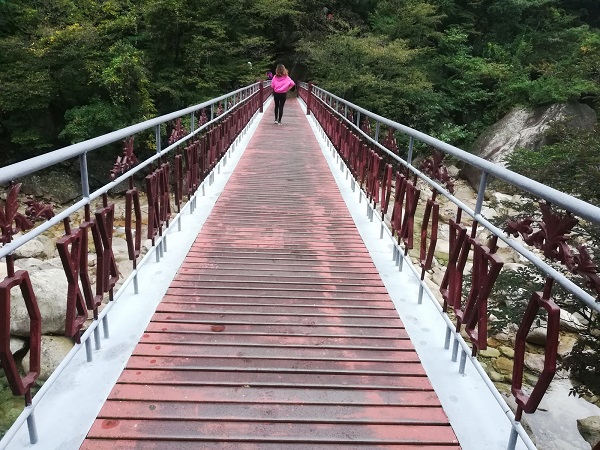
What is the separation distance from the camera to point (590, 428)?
5988 millimetres

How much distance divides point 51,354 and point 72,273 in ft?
17.7

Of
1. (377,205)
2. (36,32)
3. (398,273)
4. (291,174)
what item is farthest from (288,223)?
(36,32)

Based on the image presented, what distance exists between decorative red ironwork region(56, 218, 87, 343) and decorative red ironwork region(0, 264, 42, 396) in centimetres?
21

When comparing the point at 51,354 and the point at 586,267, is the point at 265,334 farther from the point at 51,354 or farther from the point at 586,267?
the point at 51,354

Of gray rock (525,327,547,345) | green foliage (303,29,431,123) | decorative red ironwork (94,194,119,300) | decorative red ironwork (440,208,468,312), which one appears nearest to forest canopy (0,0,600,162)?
green foliage (303,29,431,123)

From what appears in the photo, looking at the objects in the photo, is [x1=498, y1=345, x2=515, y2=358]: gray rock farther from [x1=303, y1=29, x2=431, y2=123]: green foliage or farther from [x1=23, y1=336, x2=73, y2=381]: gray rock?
[x1=303, y1=29, x2=431, y2=123]: green foliage

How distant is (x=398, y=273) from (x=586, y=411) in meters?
4.73

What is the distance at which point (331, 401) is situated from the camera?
89.3 inches

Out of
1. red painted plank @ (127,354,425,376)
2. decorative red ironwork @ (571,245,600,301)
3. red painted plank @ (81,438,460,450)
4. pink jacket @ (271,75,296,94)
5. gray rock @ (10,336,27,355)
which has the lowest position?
gray rock @ (10,336,27,355)

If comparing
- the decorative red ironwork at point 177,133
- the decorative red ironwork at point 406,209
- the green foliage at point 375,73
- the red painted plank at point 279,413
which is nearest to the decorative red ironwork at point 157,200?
the decorative red ironwork at point 177,133

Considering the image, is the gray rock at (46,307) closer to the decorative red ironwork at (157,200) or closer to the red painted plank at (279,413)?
the decorative red ironwork at (157,200)

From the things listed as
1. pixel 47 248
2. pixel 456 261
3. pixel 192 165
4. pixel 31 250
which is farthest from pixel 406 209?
pixel 47 248

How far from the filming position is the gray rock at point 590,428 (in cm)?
585

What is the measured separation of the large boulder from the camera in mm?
16422
